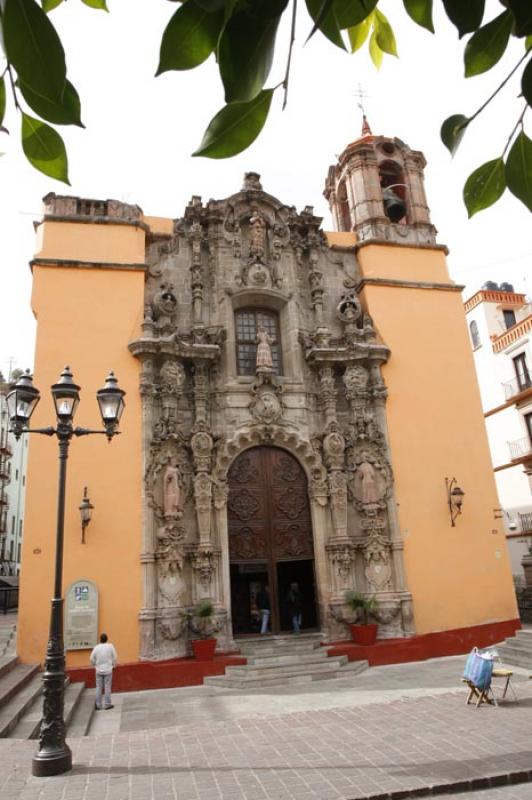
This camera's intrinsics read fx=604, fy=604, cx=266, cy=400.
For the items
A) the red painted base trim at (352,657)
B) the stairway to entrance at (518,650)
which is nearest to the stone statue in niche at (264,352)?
the red painted base trim at (352,657)

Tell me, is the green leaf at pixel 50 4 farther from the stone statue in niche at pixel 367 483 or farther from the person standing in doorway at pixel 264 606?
the stone statue in niche at pixel 367 483

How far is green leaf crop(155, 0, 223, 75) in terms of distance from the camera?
3.11ft

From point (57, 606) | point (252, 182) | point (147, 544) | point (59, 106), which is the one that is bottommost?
point (57, 606)

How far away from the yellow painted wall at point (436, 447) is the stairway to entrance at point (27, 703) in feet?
23.6

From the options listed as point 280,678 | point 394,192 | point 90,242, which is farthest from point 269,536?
point 394,192

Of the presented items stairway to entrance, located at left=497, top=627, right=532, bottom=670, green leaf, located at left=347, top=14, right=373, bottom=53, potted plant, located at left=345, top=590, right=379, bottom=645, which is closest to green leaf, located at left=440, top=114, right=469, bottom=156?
green leaf, located at left=347, top=14, right=373, bottom=53

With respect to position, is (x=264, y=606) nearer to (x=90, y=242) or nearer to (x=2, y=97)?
(x=90, y=242)

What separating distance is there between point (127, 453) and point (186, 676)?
14.9ft

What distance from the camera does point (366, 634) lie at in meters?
12.3

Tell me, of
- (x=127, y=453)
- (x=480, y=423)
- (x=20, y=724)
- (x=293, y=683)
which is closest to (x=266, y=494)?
(x=127, y=453)

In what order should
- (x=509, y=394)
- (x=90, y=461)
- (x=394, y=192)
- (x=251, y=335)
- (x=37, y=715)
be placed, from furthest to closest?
(x=509, y=394)
(x=394, y=192)
(x=251, y=335)
(x=90, y=461)
(x=37, y=715)

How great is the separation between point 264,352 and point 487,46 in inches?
523

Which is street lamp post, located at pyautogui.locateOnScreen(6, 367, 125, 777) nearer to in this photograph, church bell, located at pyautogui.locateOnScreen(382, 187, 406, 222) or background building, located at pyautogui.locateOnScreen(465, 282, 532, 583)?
church bell, located at pyautogui.locateOnScreen(382, 187, 406, 222)

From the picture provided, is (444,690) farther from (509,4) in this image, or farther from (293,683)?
(509,4)
